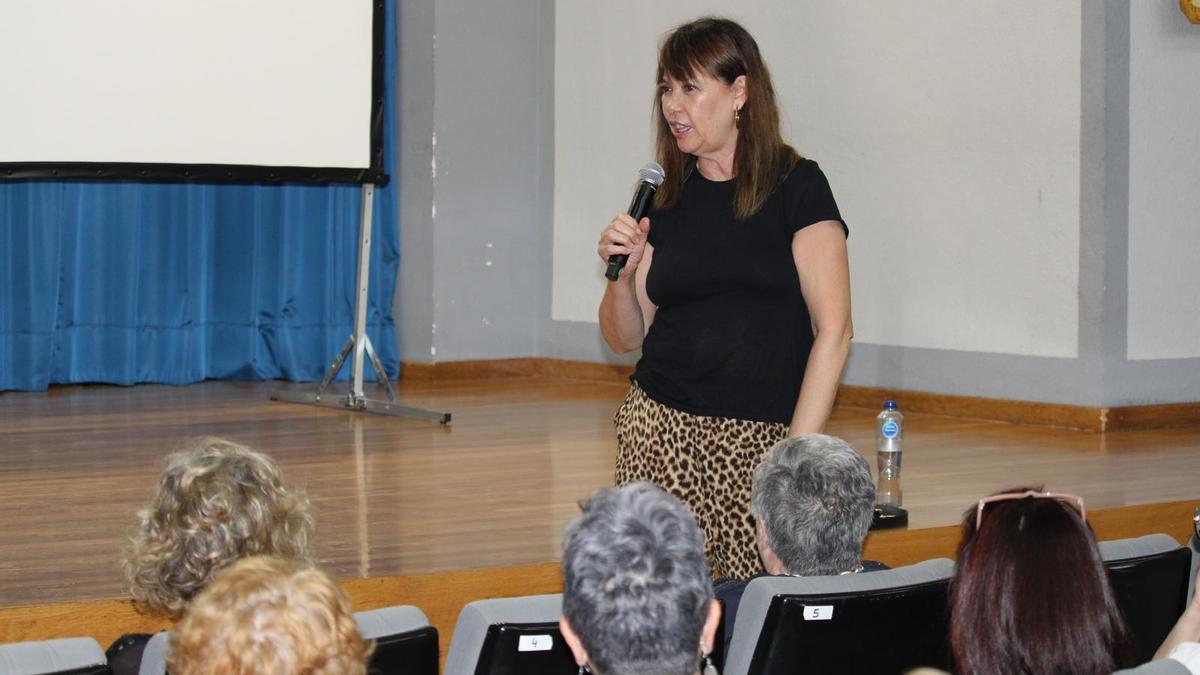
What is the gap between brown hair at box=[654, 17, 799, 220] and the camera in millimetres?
2461

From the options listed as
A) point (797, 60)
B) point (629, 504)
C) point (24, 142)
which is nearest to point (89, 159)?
point (24, 142)

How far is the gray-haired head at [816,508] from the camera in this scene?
1985mm

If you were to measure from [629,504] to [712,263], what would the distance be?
1230mm

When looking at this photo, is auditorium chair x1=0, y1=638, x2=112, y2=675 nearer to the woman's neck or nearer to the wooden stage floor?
the wooden stage floor

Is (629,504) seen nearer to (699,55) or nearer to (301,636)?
(301,636)

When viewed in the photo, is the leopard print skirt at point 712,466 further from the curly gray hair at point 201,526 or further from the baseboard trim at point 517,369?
the baseboard trim at point 517,369

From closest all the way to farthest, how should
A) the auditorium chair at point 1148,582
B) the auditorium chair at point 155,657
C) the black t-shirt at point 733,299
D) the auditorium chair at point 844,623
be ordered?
the auditorium chair at point 155,657, the auditorium chair at point 844,623, the auditorium chair at point 1148,582, the black t-shirt at point 733,299

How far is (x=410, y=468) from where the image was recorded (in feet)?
13.7

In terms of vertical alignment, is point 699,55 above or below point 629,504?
above

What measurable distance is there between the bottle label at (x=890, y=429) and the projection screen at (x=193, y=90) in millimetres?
2765

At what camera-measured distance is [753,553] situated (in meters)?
2.60

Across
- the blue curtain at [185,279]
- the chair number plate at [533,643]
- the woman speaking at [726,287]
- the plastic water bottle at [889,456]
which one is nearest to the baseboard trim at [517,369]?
the blue curtain at [185,279]

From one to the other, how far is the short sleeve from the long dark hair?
3.29 feet

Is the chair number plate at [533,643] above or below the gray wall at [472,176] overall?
below
